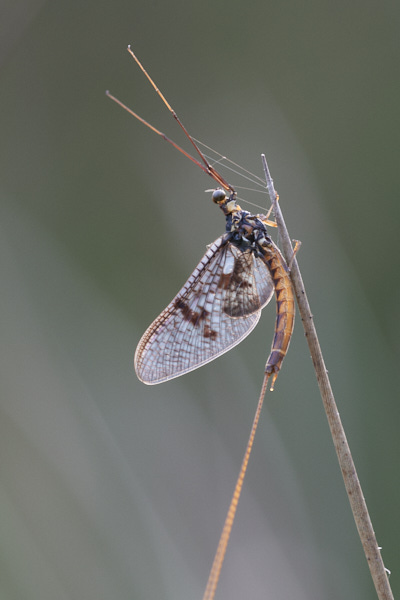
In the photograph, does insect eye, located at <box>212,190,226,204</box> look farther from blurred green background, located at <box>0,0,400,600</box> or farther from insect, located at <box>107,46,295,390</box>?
blurred green background, located at <box>0,0,400,600</box>

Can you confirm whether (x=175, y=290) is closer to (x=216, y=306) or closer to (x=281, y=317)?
(x=216, y=306)

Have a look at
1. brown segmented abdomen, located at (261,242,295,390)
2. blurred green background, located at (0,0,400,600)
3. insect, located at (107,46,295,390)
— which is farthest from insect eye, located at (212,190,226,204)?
blurred green background, located at (0,0,400,600)

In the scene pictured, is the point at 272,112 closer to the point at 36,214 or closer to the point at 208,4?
the point at 208,4

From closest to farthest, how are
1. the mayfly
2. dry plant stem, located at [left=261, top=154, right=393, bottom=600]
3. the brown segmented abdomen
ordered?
1. dry plant stem, located at [left=261, top=154, right=393, bottom=600]
2. the brown segmented abdomen
3. the mayfly

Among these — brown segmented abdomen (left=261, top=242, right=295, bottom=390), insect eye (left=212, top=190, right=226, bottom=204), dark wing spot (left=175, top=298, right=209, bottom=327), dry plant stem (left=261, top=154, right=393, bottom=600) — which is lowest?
dry plant stem (left=261, top=154, right=393, bottom=600)

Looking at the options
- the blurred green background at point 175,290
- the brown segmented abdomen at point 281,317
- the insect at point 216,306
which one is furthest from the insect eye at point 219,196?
the blurred green background at point 175,290

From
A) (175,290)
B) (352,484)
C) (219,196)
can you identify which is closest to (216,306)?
(219,196)

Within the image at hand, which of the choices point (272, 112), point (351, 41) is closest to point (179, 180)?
point (272, 112)
